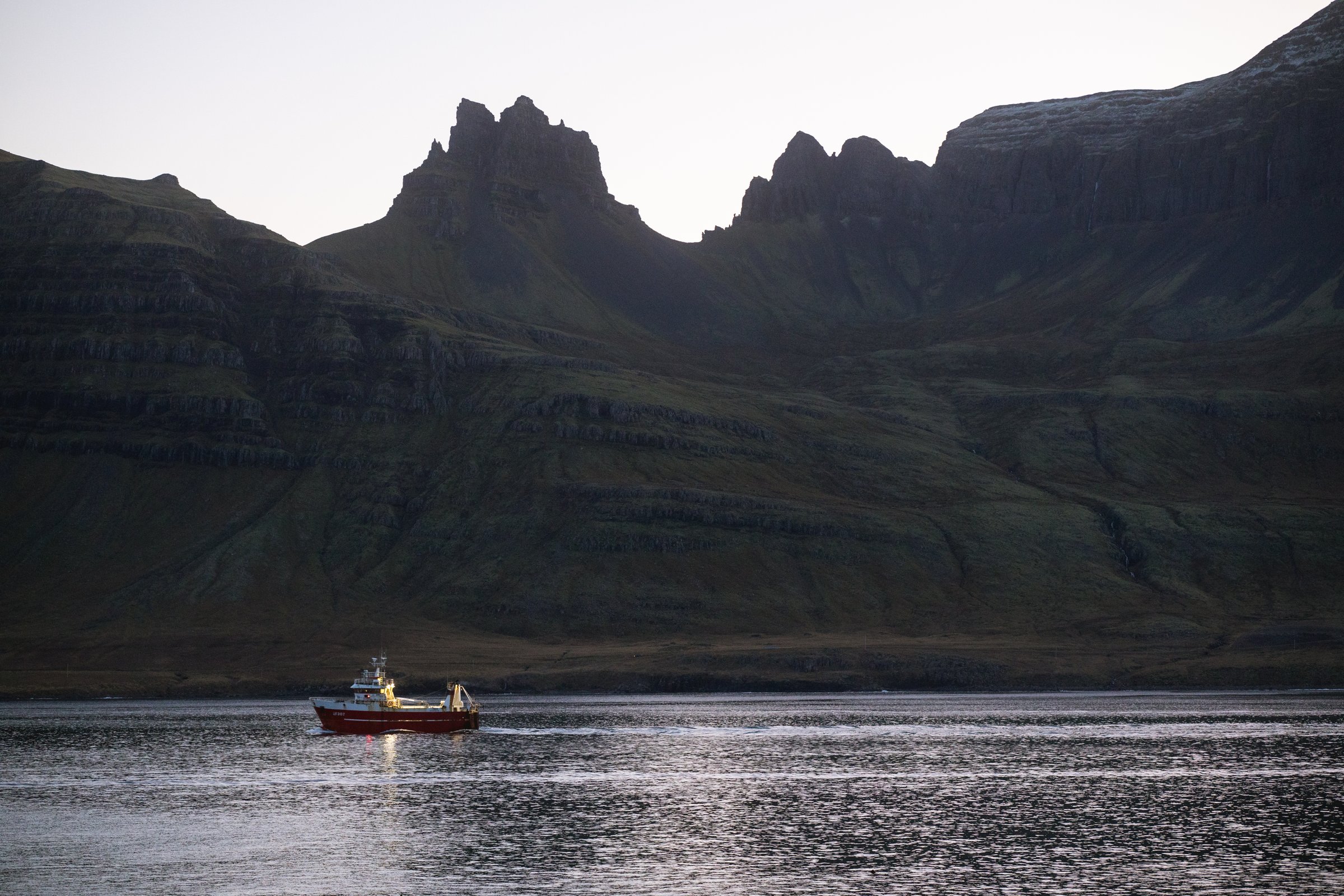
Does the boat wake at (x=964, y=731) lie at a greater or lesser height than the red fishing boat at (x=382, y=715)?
lesser

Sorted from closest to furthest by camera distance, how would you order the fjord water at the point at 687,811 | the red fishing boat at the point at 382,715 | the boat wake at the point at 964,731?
the fjord water at the point at 687,811 → the boat wake at the point at 964,731 → the red fishing boat at the point at 382,715

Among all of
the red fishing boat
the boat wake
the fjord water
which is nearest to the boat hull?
the red fishing boat

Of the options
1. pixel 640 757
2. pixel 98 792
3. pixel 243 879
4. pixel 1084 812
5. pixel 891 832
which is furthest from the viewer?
pixel 640 757

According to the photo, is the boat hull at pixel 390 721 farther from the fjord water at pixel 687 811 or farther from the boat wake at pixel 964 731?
the boat wake at pixel 964 731

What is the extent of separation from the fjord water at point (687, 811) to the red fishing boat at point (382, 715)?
95.2 inches

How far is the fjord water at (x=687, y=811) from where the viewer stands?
76.8 m

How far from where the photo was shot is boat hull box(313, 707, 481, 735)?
167 metres

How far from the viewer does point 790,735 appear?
159625 mm

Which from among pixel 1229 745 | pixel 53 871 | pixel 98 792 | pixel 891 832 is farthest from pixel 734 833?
pixel 1229 745

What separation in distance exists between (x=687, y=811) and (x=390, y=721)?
244 ft

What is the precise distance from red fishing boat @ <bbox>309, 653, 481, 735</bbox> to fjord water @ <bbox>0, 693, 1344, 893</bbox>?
95.2 inches

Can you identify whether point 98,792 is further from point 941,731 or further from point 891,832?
point 941,731

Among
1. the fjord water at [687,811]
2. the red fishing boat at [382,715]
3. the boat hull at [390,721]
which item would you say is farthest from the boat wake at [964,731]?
the red fishing boat at [382,715]

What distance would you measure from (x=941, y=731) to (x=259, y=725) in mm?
82434
